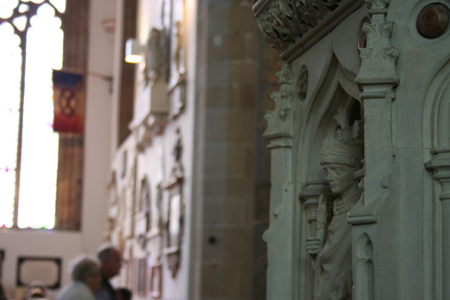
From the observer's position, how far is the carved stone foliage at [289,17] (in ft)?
10.1

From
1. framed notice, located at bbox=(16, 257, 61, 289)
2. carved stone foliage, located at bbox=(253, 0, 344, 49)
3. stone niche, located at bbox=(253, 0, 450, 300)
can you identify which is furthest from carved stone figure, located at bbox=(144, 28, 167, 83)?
framed notice, located at bbox=(16, 257, 61, 289)

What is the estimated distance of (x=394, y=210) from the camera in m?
2.42

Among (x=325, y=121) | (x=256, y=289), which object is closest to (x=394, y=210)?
(x=325, y=121)

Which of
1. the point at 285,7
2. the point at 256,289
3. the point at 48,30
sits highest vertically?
the point at 48,30

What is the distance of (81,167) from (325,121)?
1820 cm

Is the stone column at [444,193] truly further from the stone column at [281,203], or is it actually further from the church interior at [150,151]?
the church interior at [150,151]

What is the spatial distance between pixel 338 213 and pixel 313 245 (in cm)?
20

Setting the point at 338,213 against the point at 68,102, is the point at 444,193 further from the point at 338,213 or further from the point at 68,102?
the point at 68,102

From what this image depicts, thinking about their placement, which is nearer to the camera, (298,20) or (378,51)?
(378,51)

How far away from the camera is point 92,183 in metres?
20.8

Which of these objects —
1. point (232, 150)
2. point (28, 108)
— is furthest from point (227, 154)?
point (28, 108)

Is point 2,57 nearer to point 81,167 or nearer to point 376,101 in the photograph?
point 81,167

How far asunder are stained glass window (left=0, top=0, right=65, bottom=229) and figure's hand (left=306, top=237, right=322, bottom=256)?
717 inches

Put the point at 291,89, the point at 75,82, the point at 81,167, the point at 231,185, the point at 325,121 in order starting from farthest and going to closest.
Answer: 1. the point at 81,167
2. the point at 75,82
3. the point at 231,185
4. the point at 291,89
5. the point at 325,121
